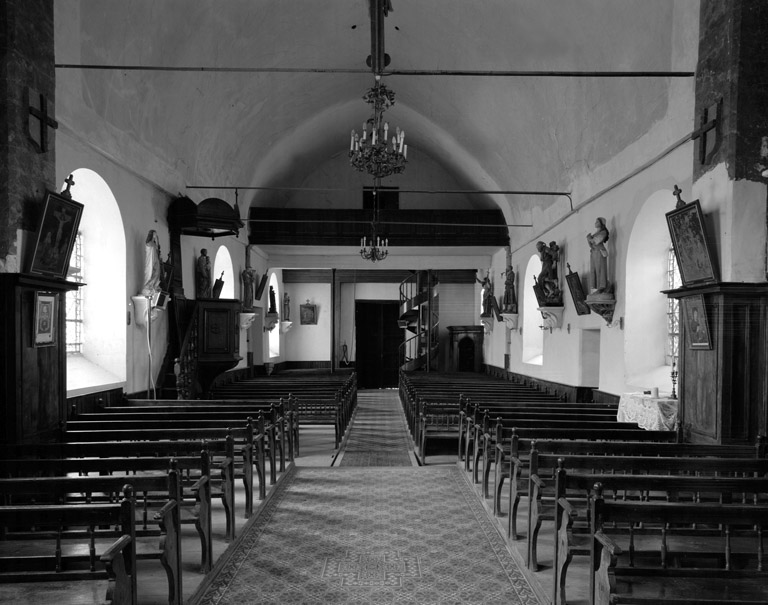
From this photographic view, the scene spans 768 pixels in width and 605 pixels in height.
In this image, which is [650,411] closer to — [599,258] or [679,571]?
[599,258]

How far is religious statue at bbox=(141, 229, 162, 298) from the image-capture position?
935cm

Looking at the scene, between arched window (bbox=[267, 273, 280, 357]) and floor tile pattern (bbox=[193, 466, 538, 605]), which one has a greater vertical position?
arched window (bbox=[267, 273, 280, 357])

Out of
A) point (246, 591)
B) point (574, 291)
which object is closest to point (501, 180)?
point (574, 291)

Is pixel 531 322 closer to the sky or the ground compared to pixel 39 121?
closer to the ground

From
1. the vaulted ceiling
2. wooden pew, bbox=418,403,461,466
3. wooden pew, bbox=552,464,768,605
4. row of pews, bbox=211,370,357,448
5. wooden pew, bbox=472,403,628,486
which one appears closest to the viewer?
wooden pew, bbox=552,464,768,605

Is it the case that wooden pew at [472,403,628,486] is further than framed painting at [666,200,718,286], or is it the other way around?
wooden pew at [472,403,628,486]

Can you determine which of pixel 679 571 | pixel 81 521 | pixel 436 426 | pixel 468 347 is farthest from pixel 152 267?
pixel 468 347

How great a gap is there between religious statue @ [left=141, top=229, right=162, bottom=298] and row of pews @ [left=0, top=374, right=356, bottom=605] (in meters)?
2.07

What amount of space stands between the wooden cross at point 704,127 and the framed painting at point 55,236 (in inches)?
252

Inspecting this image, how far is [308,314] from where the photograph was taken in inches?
945

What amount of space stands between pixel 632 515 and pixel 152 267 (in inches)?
321

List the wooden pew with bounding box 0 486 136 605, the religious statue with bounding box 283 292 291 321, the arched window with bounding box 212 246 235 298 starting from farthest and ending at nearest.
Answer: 1. the religious statue with bounding box 283 292 291 321
2. the arched window with bounding box 212 246 235 298
3. the wooden pew with bounding box 0 486 136 605

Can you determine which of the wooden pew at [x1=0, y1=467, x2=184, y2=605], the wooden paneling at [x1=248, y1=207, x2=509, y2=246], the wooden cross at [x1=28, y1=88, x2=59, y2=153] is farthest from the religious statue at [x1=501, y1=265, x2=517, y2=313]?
the wooden pew at [x1=0, y1=467, x2=184, y2=605]

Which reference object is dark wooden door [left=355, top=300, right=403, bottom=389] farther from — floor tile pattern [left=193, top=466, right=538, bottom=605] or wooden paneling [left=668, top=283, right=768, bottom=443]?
wooden paneling [left=668, top=283, right=768, bottom=443]
